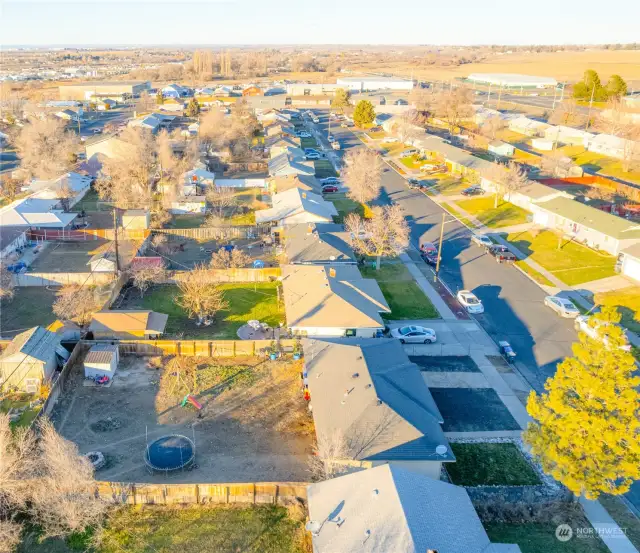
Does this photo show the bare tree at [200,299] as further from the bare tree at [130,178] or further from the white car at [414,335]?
the bare tree at [130,178]

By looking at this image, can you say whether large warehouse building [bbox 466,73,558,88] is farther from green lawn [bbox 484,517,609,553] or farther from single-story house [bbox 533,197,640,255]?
green lawn [bbox 484,517,609,553]

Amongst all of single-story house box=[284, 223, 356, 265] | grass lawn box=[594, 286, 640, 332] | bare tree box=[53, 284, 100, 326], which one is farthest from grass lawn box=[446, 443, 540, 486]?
bare tree box=[53, 284, 100, 326]

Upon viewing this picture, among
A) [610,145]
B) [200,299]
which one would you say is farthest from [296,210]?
[610,145]

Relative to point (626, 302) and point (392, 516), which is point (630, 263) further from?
point (392, 516)

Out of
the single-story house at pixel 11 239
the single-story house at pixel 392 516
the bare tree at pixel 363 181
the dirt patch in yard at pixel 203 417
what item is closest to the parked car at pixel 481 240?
the bare tree at pixel 363 181

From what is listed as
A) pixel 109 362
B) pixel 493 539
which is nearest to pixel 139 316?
pixel 109 362

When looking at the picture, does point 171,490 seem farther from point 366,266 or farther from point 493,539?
point 366,266
